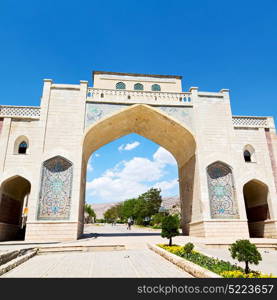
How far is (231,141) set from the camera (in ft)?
45.5

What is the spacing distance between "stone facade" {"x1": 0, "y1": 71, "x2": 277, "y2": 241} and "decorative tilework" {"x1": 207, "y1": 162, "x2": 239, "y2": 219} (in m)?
0.05

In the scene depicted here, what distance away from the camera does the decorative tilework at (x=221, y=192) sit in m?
12.6

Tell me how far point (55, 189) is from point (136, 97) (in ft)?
23.1

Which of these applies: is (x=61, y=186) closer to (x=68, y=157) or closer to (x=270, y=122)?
(x=68, y=157)

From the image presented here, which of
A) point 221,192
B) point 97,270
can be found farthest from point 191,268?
point 221,192

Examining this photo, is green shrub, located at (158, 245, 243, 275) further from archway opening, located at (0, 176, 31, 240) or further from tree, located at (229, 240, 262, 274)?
archway opening, located at (0, 176, 31, 240)

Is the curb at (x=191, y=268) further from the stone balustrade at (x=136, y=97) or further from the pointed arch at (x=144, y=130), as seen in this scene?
the stone balustrade at (x=136, y=97)

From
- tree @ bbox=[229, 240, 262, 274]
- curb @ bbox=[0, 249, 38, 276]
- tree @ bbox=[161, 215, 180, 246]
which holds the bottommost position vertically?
curb @ bbox=[0, 249, 38, 276]

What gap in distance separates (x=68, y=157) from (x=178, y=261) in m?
9.06


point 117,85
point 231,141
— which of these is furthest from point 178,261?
point 117,85

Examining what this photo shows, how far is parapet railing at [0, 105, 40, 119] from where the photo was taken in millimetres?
13195

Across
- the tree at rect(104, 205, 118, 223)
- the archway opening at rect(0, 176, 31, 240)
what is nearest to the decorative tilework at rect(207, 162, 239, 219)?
the archway opening at rect(0, 176, 31, 240)

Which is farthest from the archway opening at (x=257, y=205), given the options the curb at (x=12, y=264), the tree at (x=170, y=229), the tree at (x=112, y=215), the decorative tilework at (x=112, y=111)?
the tree at (x=112, y=215)
